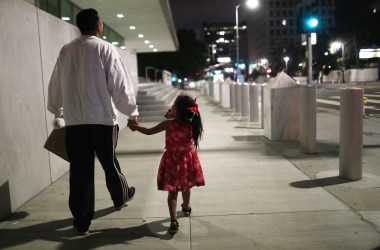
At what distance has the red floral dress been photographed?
12.8ft

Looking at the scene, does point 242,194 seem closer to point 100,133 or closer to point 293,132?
point 100,133

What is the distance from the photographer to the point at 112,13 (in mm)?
14547

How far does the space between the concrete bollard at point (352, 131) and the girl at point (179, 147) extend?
2320mm

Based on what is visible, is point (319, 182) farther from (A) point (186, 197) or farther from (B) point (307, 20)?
(B) point (307, 20)

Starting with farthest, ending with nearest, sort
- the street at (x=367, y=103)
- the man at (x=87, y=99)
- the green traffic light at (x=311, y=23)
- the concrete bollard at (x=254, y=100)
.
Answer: the street at (x=367, y=103), the concrete bollard at (x=254, y=100), the green traffic light at (x=311, y=23), the man at (x=87, y=99)

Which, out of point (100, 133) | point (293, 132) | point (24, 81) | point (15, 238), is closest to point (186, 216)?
point (100, 133)

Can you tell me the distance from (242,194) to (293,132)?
4.20 m

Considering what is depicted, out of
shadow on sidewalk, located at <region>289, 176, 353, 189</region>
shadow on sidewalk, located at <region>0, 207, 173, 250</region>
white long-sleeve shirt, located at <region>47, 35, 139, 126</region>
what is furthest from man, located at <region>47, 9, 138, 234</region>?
shadow on sidewalk, located at <region>289, 176, 353, 189</region>

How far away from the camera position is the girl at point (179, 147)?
3879 mm

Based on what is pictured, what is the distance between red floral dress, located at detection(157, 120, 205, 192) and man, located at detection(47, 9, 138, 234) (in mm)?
408

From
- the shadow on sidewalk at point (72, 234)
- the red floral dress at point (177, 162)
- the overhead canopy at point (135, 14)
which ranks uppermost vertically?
the overhead canopy at point (135, 14)

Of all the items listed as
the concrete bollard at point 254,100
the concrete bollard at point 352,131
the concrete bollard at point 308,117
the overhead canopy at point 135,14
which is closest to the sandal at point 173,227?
the concrete bollard at point 352,131

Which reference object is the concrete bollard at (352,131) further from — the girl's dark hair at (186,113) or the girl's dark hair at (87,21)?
the girl's dark hair at (87,21)

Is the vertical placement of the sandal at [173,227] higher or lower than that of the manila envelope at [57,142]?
lower
